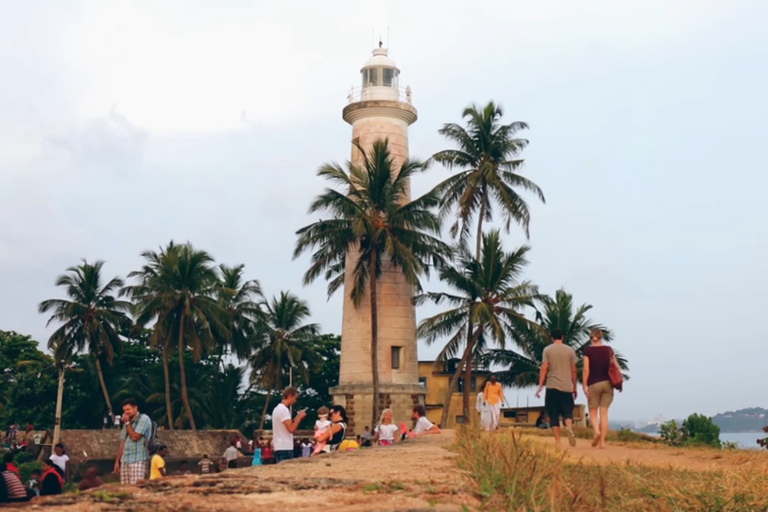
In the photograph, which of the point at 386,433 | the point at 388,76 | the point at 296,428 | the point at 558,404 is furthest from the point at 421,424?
the point at 388,76

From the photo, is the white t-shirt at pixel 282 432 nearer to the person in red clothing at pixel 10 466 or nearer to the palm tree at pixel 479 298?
the person in red clothing at pixel 10 466

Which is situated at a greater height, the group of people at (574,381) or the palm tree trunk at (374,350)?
the palm tree trunk at (374,350)

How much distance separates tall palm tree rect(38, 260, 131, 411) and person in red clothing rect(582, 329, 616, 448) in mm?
41749

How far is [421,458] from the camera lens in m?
9.03

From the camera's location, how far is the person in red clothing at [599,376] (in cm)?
1252

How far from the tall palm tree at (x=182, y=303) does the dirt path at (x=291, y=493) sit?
4057 centimetres

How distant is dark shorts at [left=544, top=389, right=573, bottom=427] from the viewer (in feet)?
42.3

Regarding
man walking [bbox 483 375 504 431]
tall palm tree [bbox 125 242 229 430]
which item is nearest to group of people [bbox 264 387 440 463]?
man walking [bbox 483 375 504 431]

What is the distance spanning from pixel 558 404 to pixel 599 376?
78 cm

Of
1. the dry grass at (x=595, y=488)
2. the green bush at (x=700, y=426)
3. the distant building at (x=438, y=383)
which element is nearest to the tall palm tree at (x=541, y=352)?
the distant building at (x=438, y=383)

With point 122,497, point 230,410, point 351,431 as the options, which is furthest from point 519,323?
point 122,497

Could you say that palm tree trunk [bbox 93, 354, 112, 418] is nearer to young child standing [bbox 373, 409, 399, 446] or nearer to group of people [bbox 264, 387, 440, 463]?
young child standing [bbox 373, 409, 399, 446]

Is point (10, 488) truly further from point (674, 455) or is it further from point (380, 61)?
point (380, 61)

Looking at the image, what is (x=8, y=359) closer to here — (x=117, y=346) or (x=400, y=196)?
(x=117, y=346)
